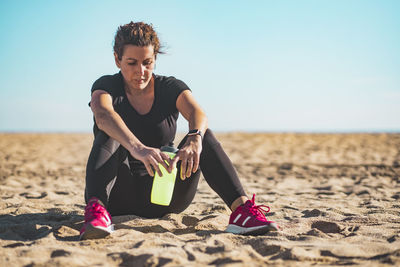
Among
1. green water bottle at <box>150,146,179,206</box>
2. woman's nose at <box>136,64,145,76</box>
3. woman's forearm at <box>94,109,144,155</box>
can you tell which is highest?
woman's nose at <box>136,64,145,76</box>

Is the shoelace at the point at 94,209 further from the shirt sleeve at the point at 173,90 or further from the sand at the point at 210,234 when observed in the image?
the shirt sleeve at the point at 173,90

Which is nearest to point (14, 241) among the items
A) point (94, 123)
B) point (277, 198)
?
point (94, 123)

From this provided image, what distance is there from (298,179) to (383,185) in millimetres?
1241

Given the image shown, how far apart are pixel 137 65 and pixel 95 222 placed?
1039 millimetres

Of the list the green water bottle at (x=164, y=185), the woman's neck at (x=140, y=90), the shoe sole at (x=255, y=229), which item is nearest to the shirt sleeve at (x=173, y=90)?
the woman's neck at (x=140, y=90)

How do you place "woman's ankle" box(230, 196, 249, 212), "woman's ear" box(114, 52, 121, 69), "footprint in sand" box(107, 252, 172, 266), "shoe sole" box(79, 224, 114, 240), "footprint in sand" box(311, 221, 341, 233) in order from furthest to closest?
Result: "woman's ear" box(114, 52, 121, 69) → "footprint in sand" box(311, 221, 341, 233) → "woman's ankle" box(230, 196, 249, 212) → "shoe sole" box(79, 224, 114, 240) → "footprint in sand" box(107, 252, 172, 266)

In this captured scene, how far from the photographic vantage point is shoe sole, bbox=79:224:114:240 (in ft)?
6.46

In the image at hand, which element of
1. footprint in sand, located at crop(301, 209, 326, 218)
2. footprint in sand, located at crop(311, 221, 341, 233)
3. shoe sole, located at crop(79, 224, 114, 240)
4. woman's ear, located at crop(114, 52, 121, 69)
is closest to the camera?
shoe sole, located at crop(79, 224, 114, 240)

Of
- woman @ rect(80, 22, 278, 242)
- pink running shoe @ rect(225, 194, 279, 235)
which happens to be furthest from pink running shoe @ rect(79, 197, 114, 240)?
pink running shoe @ rect(225, 194, 279, 235)

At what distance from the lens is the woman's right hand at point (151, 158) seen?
79.4 inches

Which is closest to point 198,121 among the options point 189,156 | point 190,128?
point 190,128

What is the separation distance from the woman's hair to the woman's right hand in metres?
0.75

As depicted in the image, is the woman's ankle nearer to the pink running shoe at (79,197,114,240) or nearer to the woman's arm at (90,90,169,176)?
the woman's arm at (90,90,169,176)

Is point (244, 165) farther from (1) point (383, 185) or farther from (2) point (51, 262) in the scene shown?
(2) point (51, 262)
